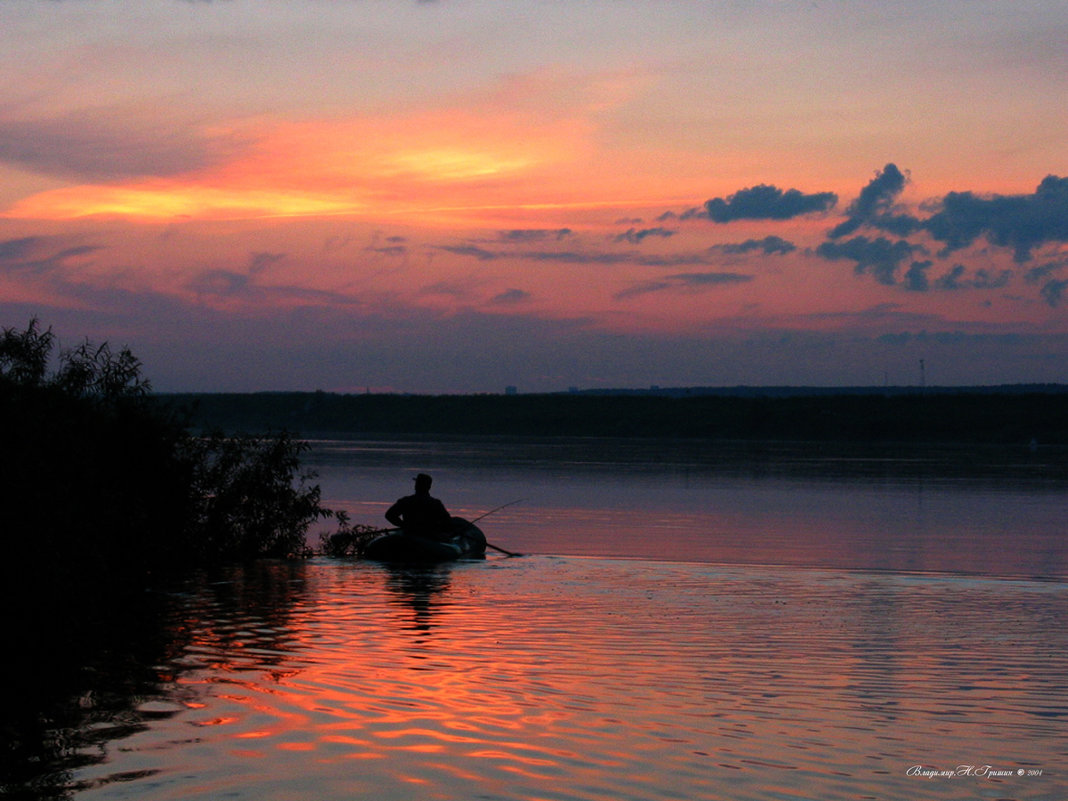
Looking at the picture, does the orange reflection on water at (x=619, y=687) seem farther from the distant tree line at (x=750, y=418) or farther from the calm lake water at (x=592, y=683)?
the distant tree line at (x=750, y=418)

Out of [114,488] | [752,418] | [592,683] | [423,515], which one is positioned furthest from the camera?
[752,418]

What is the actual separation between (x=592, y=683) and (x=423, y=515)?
1288cm

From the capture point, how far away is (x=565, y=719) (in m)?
11.1

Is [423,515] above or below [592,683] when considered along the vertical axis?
above

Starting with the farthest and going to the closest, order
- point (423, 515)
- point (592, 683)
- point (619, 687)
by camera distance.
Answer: point (423, 515)
point (592, 683)
point (619, 687)

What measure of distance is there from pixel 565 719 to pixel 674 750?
1.25m

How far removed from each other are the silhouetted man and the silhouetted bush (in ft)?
7.82

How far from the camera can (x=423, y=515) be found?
82.8 ft

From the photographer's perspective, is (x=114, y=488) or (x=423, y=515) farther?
(x=423, y=515)

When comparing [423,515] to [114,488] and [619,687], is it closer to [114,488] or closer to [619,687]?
[114,488]

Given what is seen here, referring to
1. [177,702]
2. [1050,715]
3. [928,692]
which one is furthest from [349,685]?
[1050,715]

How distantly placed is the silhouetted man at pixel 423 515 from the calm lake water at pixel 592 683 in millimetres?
1166

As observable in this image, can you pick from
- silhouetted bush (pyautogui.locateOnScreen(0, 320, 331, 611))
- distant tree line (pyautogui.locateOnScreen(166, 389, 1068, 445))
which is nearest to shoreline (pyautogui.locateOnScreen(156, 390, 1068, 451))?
distant tree line (pyautogui.locateOnScreen(166, 389, 1068, 445))

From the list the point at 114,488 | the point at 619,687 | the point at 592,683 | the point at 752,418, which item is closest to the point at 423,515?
the point at 114,488
